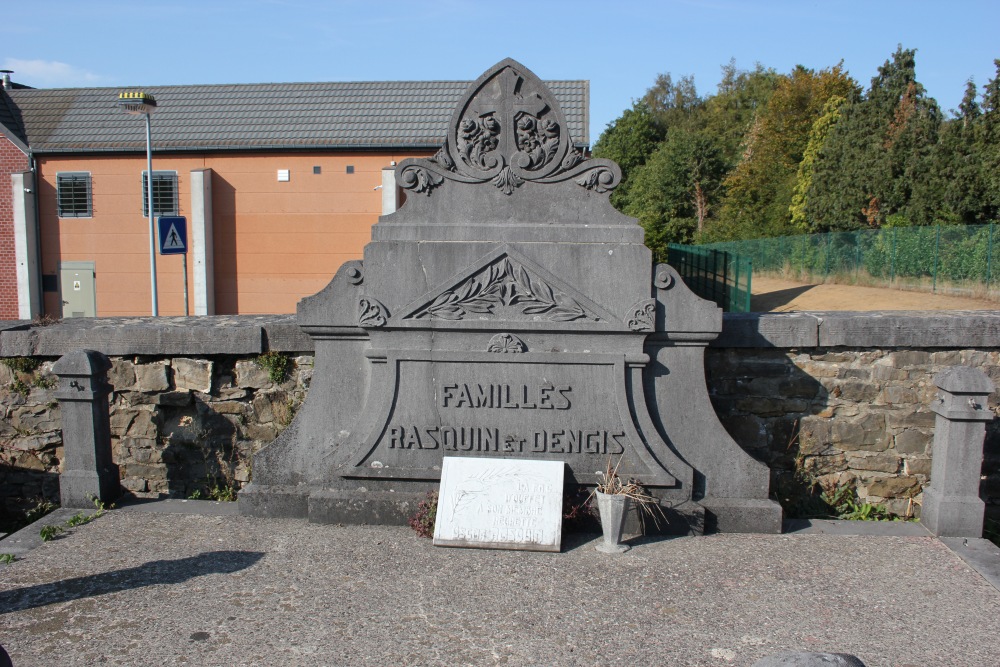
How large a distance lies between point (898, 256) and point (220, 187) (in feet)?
62.9

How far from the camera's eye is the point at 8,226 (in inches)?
814

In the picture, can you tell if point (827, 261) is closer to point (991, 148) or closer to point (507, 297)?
point (991, 148)

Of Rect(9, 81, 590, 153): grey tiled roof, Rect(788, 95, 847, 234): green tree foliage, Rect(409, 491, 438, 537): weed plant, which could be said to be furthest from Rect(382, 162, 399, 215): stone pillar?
Rect(788, 95, 847, 234): green tree foliage

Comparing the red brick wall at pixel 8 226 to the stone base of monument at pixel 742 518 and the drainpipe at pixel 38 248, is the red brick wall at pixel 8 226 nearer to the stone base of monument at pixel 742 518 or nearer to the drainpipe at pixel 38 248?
the drainpipe at pixel 38 248

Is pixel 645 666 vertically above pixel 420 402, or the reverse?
pixel 420 402

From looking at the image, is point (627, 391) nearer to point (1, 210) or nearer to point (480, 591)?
point (480, 591)

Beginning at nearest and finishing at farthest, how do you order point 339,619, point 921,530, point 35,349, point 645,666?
point 645,666 → point 339,619 → point 921,530 → point 35,349

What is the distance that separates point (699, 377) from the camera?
4836 millimetres

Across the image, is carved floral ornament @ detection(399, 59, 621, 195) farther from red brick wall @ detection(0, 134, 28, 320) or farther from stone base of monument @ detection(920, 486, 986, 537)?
red brick wall @ detection(0, 134, 28, 320)

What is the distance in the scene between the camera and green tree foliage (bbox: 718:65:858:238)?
46.5 m

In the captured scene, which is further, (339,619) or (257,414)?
(257,414)

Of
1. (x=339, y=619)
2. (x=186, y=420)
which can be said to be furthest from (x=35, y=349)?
(x=339, y=619)

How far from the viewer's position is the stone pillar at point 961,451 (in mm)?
4574

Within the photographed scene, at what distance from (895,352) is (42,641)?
16.9ft
